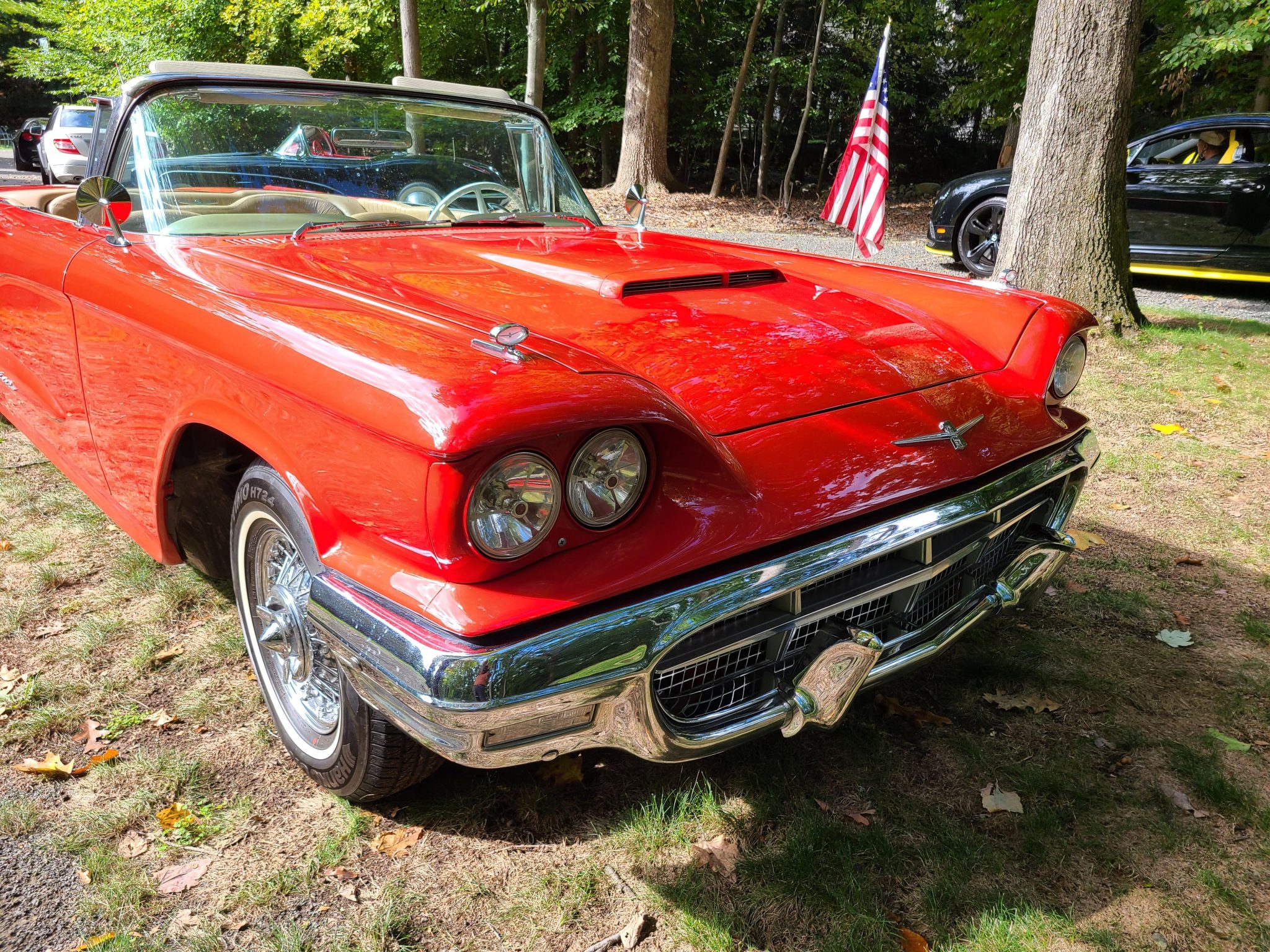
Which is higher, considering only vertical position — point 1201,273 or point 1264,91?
point 1264,91

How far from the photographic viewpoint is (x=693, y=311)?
2203mm

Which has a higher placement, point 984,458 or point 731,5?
point 731,5

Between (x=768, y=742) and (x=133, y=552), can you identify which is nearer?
(x=768, y=742)

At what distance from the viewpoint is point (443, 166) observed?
3.05m

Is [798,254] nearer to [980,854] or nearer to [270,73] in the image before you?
[270,73]

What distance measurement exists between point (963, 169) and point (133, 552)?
19694mm

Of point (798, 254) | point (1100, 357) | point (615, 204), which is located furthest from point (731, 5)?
point (798, 254)

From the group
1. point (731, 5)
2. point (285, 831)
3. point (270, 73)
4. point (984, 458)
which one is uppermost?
point (731, 5)

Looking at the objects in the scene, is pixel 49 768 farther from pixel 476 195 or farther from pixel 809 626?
pixel 476 195

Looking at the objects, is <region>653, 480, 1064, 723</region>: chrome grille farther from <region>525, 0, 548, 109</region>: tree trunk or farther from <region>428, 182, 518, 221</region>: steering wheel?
<region>525, 0, 548, 109</region>: tree trunk

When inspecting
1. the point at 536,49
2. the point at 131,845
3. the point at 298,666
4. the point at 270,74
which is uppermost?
the point at 536,49

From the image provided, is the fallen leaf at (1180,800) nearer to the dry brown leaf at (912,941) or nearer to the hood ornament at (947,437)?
the dry brown leaf at (912,941)

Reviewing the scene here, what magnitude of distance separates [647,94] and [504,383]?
13492mm

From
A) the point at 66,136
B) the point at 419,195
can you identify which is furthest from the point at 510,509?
the point at 66,136
